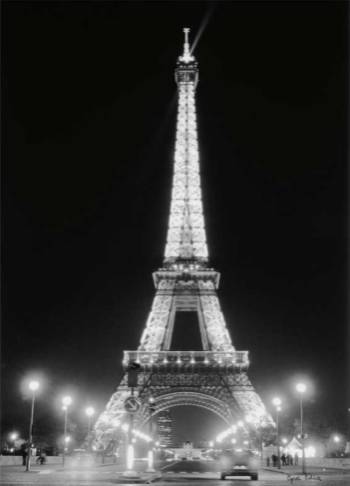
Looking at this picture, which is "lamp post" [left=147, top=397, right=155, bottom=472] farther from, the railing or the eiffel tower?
the railing

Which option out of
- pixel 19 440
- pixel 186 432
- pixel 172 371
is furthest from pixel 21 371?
pixel 186 432

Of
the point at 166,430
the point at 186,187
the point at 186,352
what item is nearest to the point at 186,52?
the point at 186,187

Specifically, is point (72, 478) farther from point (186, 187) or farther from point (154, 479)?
point (186, 187)

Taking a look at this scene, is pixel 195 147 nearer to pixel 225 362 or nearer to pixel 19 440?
pixel 225 362

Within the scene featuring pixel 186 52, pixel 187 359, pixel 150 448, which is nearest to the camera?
pixel 150 448

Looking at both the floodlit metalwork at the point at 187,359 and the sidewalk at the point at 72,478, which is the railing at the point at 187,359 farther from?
the sidewalk at the point at 72,478
